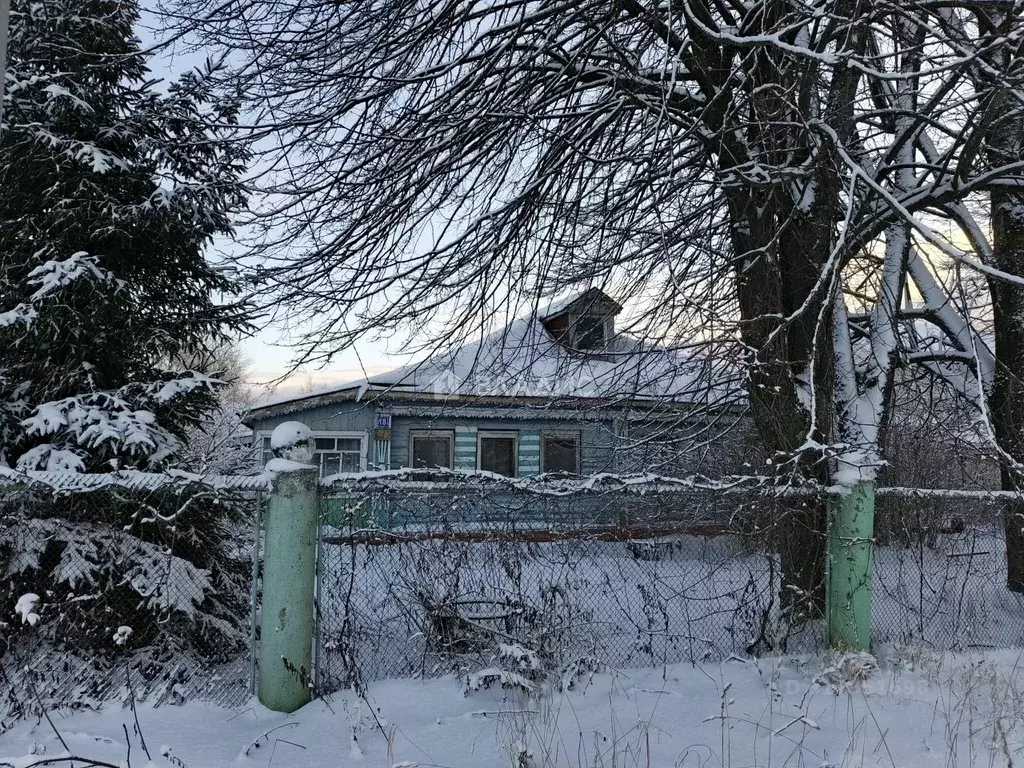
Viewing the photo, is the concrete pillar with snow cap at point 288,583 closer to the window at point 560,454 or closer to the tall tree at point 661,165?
→ the tall tree at point 661,165

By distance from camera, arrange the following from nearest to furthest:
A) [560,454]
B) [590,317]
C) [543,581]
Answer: [543,581] → [590,317] → [560,454]

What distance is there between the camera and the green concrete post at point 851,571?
5.29 m

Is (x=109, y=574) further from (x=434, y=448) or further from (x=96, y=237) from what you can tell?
(x=434, y=448)

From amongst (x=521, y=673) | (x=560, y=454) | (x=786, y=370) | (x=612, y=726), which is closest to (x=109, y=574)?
(x=521, y=673)

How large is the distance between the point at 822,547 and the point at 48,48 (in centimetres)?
730

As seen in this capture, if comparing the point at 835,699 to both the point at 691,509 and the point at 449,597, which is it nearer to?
the point at 691,509

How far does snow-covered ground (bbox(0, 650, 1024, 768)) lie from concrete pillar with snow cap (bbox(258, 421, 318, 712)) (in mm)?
162

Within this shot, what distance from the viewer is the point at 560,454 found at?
58.0 ft

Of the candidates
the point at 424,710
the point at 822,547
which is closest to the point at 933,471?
the point at 822,547

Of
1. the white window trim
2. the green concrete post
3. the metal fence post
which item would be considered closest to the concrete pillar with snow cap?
the metal fence post

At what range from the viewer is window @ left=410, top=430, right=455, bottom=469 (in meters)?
16.5

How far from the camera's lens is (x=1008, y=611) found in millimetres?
6414

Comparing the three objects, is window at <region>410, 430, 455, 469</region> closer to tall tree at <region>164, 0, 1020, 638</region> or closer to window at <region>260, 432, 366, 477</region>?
window at <region>260, 432, 366, 477</region>

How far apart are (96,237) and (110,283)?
516mm
